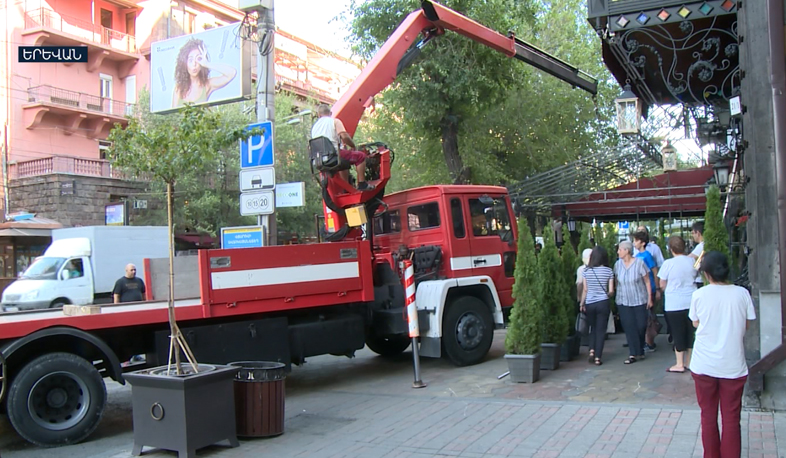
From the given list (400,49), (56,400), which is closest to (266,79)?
(400,49)

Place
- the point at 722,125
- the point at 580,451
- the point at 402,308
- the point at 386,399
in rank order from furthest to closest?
the point at 722,125 < the point at 402,308 < the point at 386,399 < the point at 580,451

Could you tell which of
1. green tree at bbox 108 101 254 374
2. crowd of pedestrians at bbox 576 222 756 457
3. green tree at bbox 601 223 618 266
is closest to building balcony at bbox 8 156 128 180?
A: green tree at bbox 601 223 618 266

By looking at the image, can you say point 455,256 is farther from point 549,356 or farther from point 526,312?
point 549,356

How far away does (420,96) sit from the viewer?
52.7ft

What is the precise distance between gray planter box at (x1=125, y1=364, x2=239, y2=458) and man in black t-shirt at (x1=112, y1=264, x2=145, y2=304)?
5.65 m

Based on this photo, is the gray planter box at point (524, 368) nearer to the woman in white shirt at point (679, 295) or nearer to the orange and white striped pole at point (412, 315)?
the orange and white striped pole at point (412, 315)

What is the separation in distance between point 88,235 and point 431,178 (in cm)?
1034

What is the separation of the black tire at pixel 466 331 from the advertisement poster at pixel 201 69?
595cm

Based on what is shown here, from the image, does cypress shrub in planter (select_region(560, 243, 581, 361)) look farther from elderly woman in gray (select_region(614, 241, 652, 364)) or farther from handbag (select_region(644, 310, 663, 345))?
handbag (select_region(644, 310, 663, 345))

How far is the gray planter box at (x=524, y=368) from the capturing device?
7887mm

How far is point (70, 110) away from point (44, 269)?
1400 centimetres

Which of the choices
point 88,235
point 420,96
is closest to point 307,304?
point 420,96

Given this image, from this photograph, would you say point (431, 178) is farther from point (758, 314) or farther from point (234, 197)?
point (758, 314)

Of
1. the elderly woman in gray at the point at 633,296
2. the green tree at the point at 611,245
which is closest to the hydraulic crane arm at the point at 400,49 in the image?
the green tree at the point at 611,245
